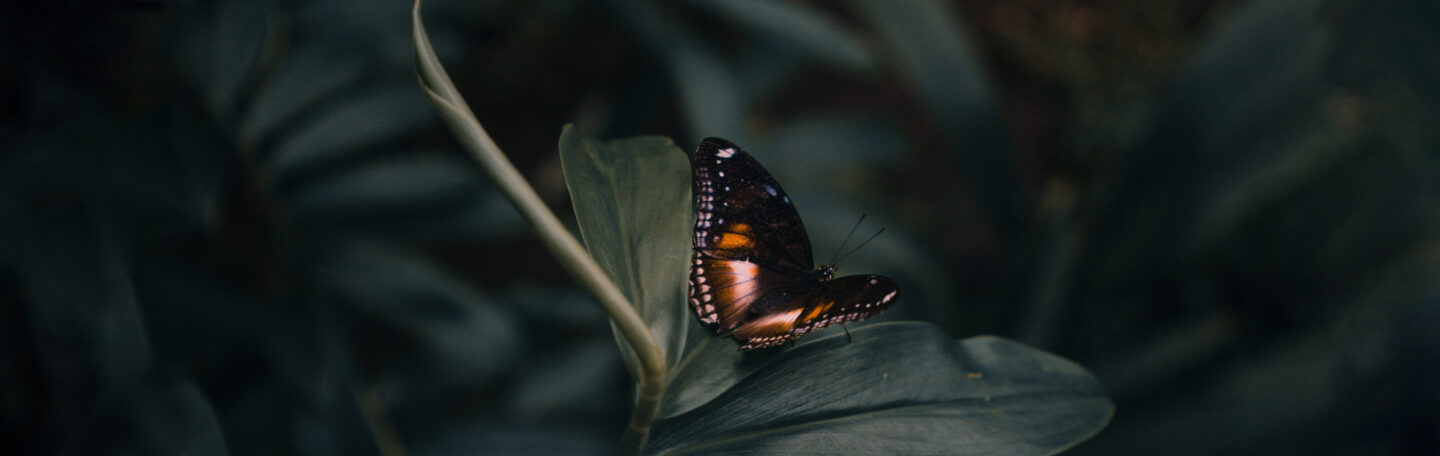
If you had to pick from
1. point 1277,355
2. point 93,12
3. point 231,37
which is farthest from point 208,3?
point 1277,355

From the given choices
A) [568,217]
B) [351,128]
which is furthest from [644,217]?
[568,217]

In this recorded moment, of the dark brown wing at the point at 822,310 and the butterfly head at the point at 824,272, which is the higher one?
the butterfly head at the point at 824,272

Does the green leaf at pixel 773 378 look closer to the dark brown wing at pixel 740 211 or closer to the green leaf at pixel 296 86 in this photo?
the dark brown wing at pixel 740 211

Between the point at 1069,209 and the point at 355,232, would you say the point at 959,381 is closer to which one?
the point at 1069,209

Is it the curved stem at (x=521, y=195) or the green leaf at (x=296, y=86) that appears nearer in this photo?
the curved stem at (x=521, y=195)

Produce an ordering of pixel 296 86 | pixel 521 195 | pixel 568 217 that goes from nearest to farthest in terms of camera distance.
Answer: pixel 521 195
pixel 296 86
pixel 568 217

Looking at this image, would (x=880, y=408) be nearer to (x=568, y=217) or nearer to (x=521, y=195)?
(x=521, y=195)

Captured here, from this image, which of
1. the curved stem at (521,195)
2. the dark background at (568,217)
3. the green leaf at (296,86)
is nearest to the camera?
the curved stem at (521,195)

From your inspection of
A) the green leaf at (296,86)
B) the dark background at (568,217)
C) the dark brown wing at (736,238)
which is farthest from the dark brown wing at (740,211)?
the green leaf at (296,86)
